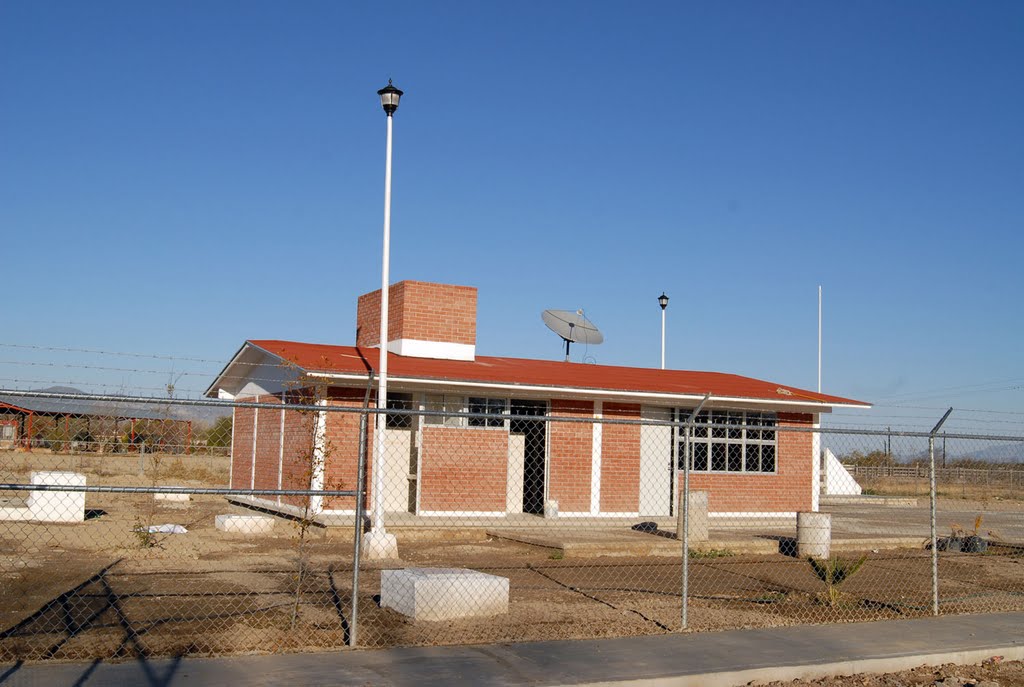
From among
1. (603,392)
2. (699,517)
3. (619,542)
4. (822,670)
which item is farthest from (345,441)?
(822,670)

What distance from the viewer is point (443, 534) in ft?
57.1

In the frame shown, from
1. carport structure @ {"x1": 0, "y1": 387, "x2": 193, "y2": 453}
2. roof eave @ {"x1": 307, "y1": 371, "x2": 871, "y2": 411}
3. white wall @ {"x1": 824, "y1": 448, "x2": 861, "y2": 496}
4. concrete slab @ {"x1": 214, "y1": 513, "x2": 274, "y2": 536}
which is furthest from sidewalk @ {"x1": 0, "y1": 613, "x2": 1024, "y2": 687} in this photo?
white wall @ {"x1": 824, "y1": 448, "x2": 861, "y2": 496}

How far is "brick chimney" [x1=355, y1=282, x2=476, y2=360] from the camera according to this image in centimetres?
2125

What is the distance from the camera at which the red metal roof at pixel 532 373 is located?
18.8 meters

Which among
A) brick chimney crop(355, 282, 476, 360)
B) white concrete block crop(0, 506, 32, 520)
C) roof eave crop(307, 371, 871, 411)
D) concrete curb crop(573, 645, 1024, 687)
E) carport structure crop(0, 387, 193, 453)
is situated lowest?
white concrete block crop(0, 506, 32, 520)

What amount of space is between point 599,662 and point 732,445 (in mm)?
15300

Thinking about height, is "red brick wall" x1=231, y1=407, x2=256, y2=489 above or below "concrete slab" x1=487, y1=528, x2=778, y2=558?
above

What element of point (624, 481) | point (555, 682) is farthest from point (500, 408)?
point (555, 682)

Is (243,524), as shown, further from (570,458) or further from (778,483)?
(778,483)

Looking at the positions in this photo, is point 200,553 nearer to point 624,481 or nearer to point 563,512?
point 563,512

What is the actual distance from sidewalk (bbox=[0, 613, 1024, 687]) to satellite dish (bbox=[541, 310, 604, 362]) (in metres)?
18.3

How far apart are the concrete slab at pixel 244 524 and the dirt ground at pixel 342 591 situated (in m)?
0.31

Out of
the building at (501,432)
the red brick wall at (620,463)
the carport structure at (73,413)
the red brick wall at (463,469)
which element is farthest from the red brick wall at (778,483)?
the carport structure at (73,413)

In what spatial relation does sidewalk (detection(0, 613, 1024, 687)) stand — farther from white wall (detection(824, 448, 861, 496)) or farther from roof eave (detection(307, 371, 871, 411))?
white wall (detection(824, 448, 861, 496))
